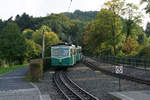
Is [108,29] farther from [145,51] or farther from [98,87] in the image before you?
[98,87]

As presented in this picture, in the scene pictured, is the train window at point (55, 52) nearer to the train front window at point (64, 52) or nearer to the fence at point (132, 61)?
the train front window at point (64, 52)

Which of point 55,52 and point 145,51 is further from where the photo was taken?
point 145,51

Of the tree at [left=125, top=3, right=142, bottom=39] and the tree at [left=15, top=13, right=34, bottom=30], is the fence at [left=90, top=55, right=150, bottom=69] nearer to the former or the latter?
the tree at [left=125, top=3, right=142, bottom=39]

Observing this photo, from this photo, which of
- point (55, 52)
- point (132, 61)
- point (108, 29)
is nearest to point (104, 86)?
point (55, 52)

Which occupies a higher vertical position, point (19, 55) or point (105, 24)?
point (105, 24)

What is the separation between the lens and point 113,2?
42969mm

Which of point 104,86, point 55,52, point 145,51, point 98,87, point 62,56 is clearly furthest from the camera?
point 145,51

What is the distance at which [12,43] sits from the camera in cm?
4697

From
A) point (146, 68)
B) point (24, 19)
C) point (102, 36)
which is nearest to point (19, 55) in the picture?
point (102, 36)

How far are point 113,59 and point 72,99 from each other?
26.8 metres

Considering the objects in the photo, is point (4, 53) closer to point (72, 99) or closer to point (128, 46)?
point (128, 46)

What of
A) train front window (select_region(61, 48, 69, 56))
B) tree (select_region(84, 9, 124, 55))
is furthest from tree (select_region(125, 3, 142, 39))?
train front window (select_region(61, 48, 69, 56))

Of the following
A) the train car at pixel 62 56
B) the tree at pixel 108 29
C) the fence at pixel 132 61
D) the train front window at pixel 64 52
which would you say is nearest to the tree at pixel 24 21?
the tree at pixel 108 29

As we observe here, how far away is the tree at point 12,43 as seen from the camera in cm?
4703
